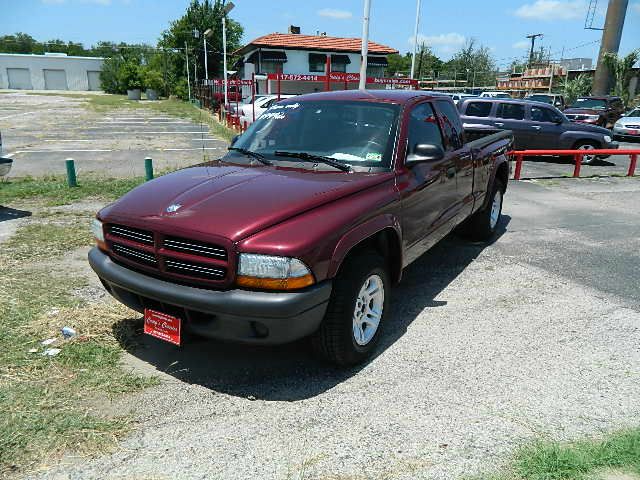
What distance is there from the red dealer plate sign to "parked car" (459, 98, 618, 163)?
13143 mm

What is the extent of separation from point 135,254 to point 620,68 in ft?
123

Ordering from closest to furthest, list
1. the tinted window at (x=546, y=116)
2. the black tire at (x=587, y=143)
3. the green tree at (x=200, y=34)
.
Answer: the black tire at (x=587, y=143)
the tinted window at (x=546, y=116)
the green tree at (x=200, y=34)

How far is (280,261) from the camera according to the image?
277 centimetres

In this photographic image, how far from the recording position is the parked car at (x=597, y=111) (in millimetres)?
20609

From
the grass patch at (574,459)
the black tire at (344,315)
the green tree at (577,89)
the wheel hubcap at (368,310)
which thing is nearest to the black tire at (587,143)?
the wheel hubcap at (368,310)

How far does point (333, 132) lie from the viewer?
4105mm

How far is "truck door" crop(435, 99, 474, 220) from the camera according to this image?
4934 mm

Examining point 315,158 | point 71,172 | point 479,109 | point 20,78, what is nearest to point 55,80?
point 20,78

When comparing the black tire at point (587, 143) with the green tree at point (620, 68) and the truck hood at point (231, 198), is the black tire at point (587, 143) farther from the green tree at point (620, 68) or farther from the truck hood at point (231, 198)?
the green tree at point (620, 68)

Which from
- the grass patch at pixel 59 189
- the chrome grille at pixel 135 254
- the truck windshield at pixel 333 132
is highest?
the truck windshield at pixel 333 132

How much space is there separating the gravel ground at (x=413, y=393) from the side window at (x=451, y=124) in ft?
4.67

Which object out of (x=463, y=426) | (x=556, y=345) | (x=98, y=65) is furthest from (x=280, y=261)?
(x=98, y=65)

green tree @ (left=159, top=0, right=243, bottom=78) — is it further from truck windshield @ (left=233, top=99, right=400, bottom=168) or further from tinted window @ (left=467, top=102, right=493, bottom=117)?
truck windshield @ (left=233, top=99, right=400, bottom=168)

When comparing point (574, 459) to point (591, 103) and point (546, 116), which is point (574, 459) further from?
point (591, 103)
